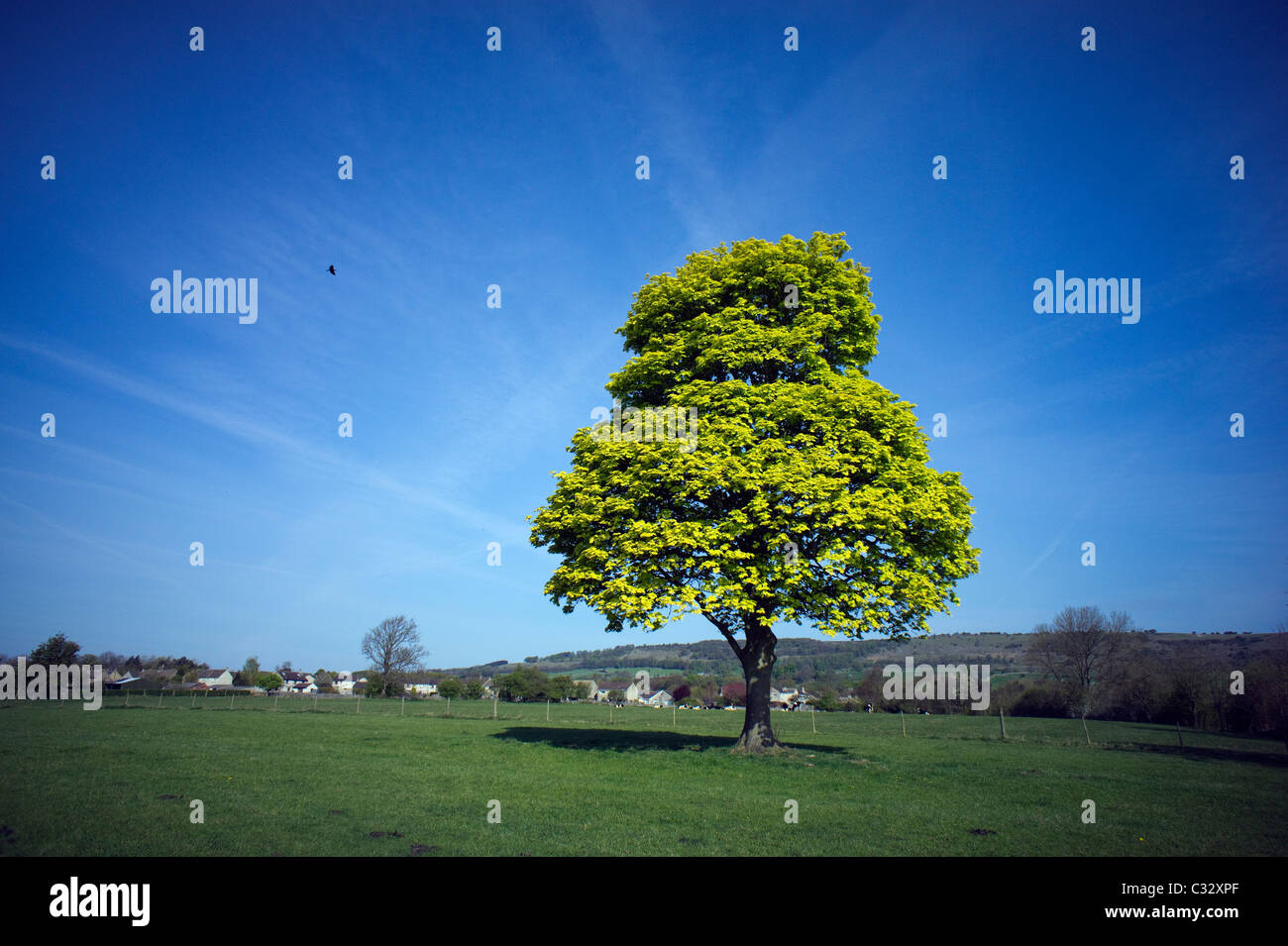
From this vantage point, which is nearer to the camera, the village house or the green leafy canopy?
the green leafy canopy

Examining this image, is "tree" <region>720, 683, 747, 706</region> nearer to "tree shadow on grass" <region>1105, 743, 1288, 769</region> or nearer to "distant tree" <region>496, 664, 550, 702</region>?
"distant tree" <region>496, 664, 550, 702</region>

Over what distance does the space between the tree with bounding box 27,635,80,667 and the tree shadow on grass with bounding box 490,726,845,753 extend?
252 ft

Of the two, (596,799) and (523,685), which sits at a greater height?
(596,799)

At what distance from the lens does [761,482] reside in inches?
750

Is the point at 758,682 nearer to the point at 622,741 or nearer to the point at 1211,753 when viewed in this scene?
the point at 622,741

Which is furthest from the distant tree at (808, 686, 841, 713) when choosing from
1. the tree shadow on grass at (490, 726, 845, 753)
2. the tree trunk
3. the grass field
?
the tree trunk

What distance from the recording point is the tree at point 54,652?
74.1m

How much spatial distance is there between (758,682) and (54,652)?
9196cm

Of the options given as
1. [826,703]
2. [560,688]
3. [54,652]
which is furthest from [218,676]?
[826,703]

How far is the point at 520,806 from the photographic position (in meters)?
12.9

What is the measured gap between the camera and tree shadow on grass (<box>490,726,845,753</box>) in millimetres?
23578
